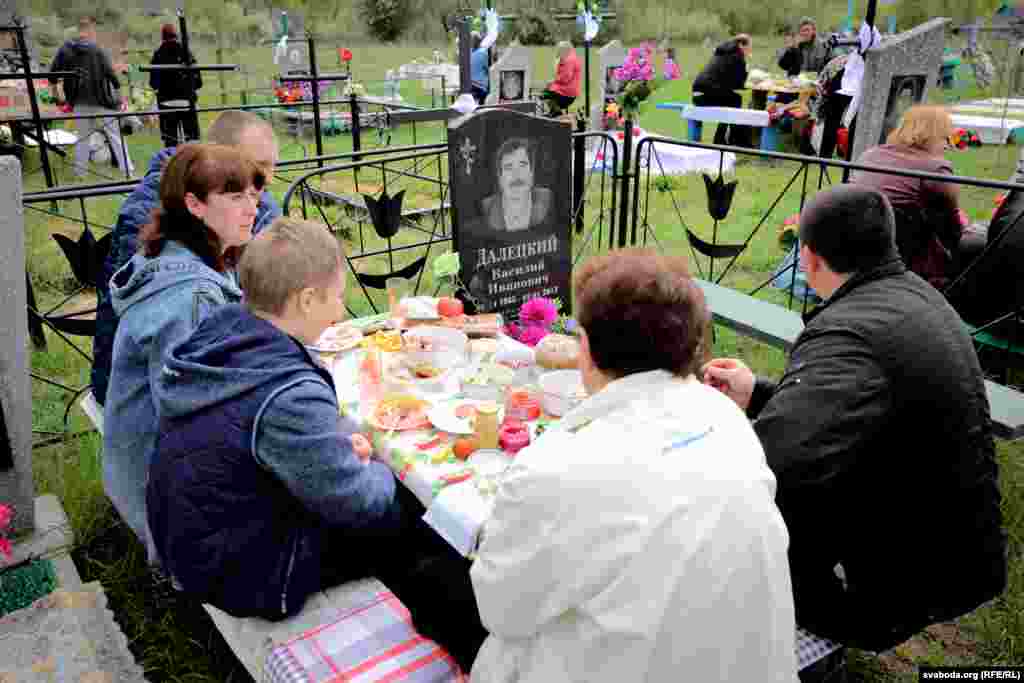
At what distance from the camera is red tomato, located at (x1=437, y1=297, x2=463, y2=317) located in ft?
10.7

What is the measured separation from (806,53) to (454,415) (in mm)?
12879

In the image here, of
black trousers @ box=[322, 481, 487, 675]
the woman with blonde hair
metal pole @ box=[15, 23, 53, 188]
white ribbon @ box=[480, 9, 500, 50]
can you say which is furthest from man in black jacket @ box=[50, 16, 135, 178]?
black trousers @ box=[322, 481, 487, 675]

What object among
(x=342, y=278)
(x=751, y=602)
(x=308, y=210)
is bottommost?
(x=308, y=210)

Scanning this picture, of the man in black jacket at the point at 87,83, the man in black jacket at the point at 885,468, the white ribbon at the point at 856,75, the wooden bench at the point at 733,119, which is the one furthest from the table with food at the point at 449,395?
the wooden bench at the point at 733,119

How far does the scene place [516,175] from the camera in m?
3.58

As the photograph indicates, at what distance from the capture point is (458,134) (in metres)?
3.31

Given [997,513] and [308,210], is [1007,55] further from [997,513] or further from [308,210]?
[997,513]

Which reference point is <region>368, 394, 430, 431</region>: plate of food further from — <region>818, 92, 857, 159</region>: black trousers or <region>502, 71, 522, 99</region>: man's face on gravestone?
<region>502, 71, 522, 99</region>: man's face on gravestone

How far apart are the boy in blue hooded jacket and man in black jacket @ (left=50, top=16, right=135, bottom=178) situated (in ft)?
27.8

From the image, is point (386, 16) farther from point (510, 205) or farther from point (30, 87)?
point (510, 205)

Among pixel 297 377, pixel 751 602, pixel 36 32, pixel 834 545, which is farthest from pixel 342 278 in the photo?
pixel 36 32

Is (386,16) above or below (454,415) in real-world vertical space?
above

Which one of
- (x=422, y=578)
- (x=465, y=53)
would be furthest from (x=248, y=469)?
Result: (x=465, y=53)

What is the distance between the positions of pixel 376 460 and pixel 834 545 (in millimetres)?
1308
